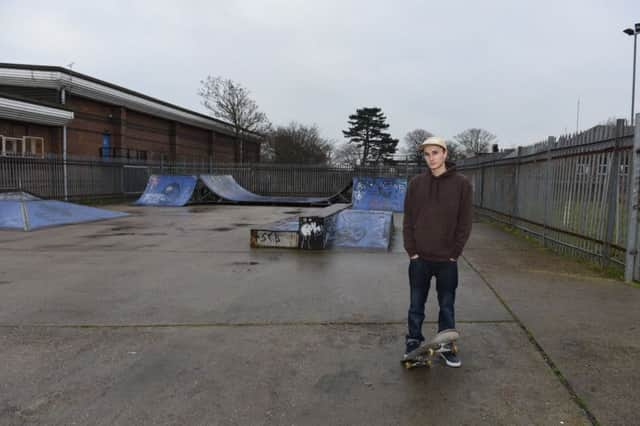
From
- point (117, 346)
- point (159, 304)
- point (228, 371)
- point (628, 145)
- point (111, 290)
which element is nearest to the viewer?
point (228, 371)

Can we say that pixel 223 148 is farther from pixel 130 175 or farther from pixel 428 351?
pixel 428 351

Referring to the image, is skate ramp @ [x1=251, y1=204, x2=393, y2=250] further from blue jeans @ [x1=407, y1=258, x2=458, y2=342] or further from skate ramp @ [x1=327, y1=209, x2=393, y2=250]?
blue jeans @ [x1=407, y1=258, x2=458, y2=342]

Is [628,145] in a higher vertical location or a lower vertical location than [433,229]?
higher

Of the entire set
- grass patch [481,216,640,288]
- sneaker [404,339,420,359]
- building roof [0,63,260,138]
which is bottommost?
sneaker [404,339,420,359]

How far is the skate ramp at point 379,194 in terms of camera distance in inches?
758

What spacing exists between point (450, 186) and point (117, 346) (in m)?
3.07

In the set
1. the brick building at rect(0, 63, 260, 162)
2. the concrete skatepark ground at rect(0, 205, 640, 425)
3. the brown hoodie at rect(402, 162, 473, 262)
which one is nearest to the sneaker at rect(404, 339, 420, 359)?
the concrete skatepark ground at rect(0, 205, 640, 425)

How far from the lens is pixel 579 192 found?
7.62 meters

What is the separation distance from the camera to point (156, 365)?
3512 mm

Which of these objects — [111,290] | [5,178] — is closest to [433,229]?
[111,290]

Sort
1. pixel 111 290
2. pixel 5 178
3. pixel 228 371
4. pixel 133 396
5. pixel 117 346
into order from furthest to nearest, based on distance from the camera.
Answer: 1. pixel 5 178
2. pixel 111 290
3. pixel 117 346
4. pixel 228 371
5. pixel 133 396

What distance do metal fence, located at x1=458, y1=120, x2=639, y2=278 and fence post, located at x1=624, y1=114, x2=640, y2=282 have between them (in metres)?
0.03

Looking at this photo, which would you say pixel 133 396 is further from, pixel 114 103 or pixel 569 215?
pixel 114 103

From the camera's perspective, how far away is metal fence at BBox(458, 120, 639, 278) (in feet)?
21.5
